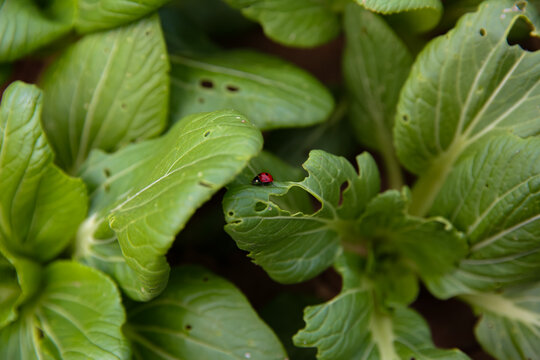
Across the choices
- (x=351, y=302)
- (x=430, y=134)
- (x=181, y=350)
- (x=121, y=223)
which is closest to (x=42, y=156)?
(x=121, y=223)

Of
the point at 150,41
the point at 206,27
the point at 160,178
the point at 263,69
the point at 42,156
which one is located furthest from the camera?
the point at 206,27

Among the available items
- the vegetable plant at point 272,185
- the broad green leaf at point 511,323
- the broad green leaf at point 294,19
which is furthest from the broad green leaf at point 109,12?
the broad green leaf at point 511,323

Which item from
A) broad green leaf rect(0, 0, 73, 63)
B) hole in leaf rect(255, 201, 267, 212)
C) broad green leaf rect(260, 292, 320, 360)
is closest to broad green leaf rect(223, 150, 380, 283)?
hole in leaf rect(255, 201, 267, 212)

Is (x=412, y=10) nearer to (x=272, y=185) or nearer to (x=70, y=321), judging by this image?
(x=272, y=185)

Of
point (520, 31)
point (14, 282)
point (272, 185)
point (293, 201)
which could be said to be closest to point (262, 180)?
point (272, 185)

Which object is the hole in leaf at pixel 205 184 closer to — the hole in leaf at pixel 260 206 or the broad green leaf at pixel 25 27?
the hole in leaf at pixel 260 206

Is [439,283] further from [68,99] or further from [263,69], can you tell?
[68,99]
